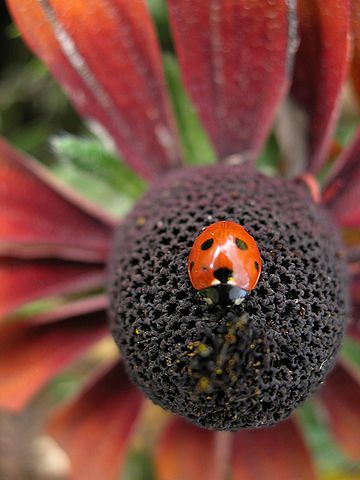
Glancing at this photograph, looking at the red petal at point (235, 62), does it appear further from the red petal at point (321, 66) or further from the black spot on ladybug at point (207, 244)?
the black spot on ladybug at point (207, 244)

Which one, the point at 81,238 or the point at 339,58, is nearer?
the point at 339,58

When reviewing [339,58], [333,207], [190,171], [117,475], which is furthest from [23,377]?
[339,58]

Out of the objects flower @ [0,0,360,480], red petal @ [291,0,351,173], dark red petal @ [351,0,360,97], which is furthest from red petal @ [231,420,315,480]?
dark red petal @ [351,0,360,97]

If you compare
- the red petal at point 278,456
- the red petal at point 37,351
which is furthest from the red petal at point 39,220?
the red petal at point 278,456

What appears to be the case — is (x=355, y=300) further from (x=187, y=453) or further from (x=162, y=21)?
(x=162, y=21)

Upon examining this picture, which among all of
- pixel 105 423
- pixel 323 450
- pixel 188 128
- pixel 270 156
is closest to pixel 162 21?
pixel 188 128

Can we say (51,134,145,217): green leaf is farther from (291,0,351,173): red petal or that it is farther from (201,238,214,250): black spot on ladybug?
(201,238,214,250): black spot on ladybug

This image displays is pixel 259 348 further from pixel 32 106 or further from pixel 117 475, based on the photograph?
pixel 32 106
